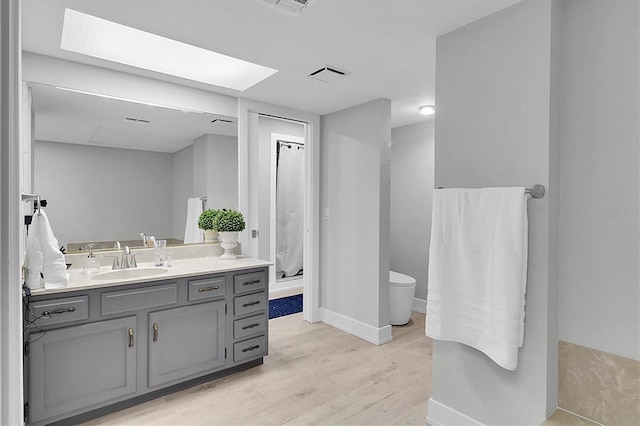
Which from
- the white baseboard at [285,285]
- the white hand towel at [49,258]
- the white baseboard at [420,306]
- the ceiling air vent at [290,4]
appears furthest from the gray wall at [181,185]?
the white baseboard at [420,306]

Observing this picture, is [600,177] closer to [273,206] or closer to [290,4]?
[290,4]

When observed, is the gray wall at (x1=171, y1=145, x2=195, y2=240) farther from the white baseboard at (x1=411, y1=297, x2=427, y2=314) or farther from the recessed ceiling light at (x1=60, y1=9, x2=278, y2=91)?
the white baseboard at (x1=411, y1=297, x2=427, y2=314)

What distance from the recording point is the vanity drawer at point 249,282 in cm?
263

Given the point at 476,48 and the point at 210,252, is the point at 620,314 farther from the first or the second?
the point at 210,252

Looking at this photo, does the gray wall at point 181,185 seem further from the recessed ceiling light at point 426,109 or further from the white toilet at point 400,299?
the recessed ceiling light at point 426,109

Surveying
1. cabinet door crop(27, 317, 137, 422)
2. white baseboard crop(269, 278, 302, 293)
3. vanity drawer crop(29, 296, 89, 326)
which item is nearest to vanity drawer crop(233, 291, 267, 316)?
cabinet door crop(27, 317, 137, 422)

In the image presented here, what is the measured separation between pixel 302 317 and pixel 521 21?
11.0 feet

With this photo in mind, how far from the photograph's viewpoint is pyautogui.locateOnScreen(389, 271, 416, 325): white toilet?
11.9 feet

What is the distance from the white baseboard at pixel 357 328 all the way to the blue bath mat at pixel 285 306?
528 mm

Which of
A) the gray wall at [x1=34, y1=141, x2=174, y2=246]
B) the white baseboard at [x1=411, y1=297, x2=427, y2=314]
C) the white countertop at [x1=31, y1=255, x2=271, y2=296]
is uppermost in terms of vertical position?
the gray wall at [x1=34, y1=141, x2=174, y2=246]

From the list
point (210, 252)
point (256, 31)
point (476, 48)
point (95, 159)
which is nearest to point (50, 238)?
point (95, 159)

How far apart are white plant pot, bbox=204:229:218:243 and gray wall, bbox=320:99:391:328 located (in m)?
1.19

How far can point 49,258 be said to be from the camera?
189cm

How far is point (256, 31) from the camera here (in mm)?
2012
